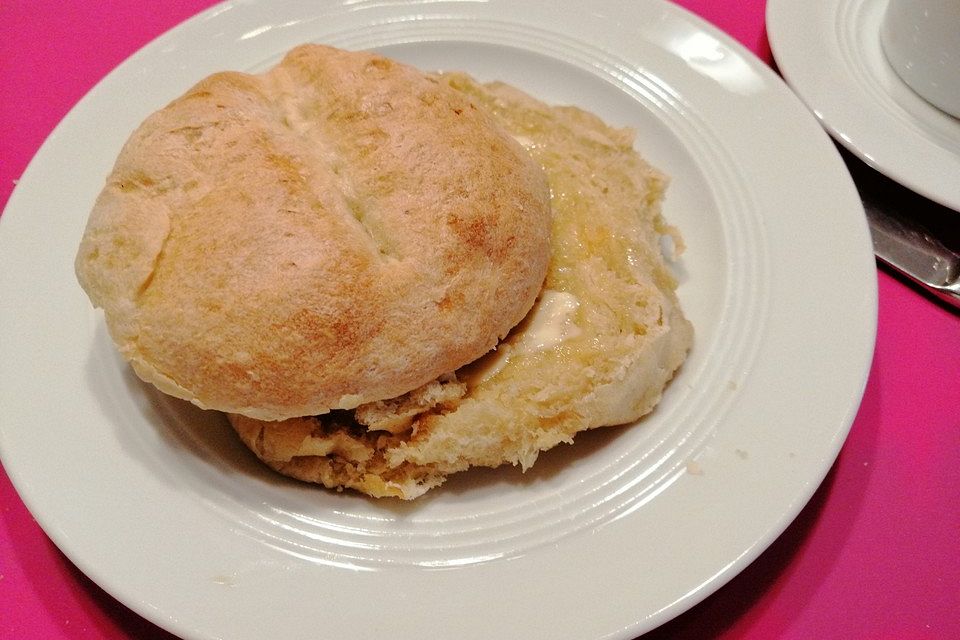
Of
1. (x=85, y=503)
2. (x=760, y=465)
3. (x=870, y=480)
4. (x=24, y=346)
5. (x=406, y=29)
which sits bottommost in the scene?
(x=870, y=480)

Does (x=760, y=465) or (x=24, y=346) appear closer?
(x=760, y=465)

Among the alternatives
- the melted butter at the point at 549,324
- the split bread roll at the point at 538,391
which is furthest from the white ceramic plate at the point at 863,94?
the melted butter at the point at 549,324

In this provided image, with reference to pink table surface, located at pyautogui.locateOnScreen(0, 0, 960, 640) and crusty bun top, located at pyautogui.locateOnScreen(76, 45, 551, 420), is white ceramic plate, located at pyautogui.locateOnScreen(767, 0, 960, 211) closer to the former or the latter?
pink table surface, located at pyautogui.locateOnScreen(0, 0, 960, 640)

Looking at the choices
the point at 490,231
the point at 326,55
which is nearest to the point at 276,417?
the point at 490,231

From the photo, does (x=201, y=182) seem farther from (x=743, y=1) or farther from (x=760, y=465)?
(x=743, y=1)

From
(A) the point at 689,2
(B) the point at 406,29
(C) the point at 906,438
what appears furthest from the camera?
(A) the point at 689,2

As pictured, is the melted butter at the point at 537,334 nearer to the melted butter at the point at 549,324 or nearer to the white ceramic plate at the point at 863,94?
the melted butter at the point at 549,324
